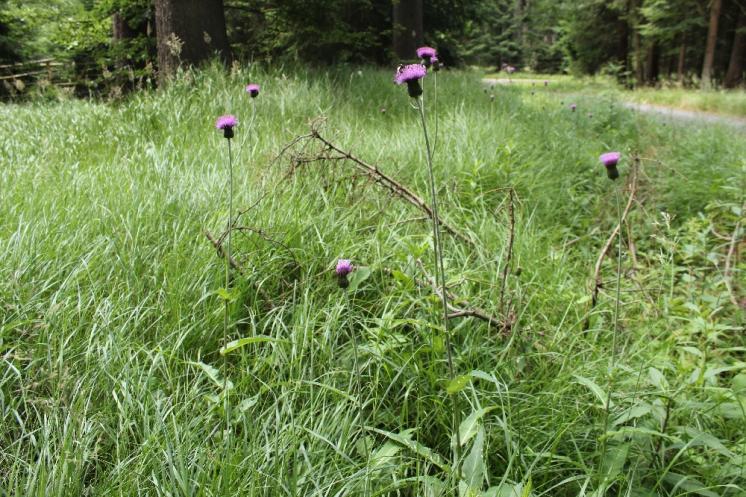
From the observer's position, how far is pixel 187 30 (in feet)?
17.1

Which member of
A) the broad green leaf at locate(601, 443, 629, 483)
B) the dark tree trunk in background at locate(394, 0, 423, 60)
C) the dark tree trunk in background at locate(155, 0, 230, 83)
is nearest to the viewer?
the broad green leaf at locate(601, 443, 629, 483)

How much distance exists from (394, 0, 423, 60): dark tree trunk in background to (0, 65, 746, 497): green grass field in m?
6.87

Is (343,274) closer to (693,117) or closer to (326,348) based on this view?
(326,348)

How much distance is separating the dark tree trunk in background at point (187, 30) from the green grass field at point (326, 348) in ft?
8.35

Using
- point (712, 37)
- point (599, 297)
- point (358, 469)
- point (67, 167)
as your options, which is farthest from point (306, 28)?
point (712, 37)

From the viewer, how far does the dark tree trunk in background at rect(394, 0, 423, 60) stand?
29.9 feet

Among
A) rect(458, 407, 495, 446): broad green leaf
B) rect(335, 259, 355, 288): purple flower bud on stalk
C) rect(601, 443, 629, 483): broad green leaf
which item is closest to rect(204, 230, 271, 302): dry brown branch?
rect(335, 259, 355, 288): purple flower bud on stalk

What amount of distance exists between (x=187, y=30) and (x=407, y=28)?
16.6 feet

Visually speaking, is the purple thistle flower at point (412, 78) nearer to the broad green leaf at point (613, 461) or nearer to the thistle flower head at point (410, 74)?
the thistle flower head at point (410, 74)

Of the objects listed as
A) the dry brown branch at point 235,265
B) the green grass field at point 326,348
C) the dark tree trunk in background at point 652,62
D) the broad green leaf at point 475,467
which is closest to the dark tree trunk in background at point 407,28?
the green grass field at point 326,348

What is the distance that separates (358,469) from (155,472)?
465 millimetres

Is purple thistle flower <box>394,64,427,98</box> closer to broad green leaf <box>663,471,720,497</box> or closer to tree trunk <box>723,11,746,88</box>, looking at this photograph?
Result: broad green leaf <box>663,471,720,497</box>

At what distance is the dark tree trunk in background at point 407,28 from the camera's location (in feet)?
29.9

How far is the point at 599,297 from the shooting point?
2.09m
